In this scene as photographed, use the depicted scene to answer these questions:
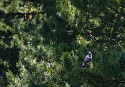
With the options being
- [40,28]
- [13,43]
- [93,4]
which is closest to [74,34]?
[40,28]

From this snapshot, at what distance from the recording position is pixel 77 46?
8.29 meters

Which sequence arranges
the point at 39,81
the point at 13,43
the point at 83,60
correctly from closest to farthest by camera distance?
the point at 83,60
the point at 39,81
the point at 13,43

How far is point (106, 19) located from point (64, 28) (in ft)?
4.79

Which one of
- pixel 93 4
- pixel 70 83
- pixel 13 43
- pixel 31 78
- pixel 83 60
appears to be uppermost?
pixel 93 4

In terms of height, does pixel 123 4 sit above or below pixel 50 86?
above

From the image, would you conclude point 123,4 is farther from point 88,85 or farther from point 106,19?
point 88,85

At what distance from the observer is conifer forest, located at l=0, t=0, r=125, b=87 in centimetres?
691

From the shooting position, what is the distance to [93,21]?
8.26 meters

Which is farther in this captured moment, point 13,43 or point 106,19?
point 13,43

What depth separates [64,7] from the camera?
8.12 meters

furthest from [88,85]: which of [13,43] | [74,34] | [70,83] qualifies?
[13,43]

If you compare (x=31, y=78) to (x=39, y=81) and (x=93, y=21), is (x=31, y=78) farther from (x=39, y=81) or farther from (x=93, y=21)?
(x=93, y=21)

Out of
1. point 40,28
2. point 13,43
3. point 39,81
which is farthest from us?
point 13,43

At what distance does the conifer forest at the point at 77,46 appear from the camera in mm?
6906
